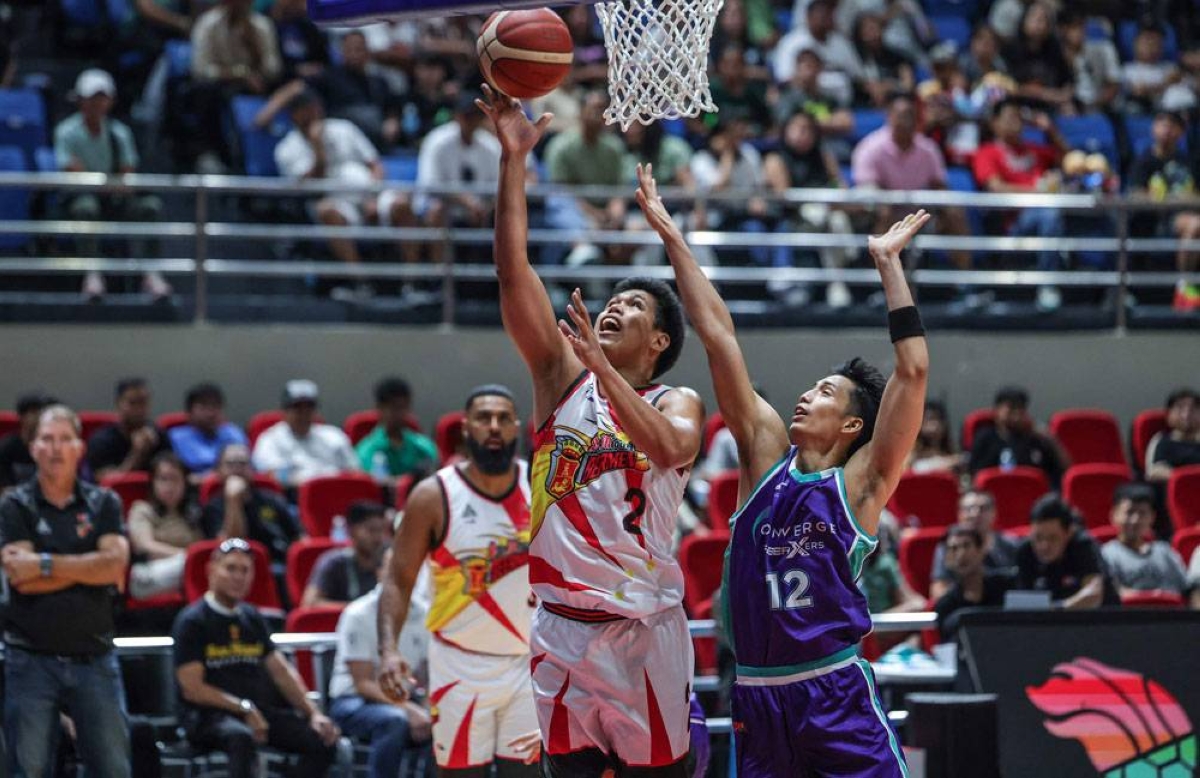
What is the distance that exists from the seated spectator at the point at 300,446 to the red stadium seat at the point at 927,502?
3497 millimetres

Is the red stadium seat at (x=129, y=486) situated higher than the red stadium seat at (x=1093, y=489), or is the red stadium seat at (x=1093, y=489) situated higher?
the red stadium seat at (x=129, y=486)

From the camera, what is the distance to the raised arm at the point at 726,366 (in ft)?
18.6

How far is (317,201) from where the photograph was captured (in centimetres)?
1340

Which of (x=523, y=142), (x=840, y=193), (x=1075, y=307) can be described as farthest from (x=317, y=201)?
(x=523, y=142)

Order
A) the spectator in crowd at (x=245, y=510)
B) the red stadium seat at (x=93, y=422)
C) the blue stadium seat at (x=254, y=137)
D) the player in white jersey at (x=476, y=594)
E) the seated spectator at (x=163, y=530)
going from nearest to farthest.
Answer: the player in white jersey at (x=476, y=594) < the seated spectator at (x=163, y=530) < the spectator in crowd at (x=245, y=510) < the red stadium seat at (x=93, y=422) < the blue stadium seat at (x=254, y=137)

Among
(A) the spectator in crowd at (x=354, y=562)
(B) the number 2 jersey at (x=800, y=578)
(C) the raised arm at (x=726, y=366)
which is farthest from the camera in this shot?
(A) the spectator in crowd at (x=354, y=562)

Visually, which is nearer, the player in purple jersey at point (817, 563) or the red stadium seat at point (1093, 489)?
the player in purple jersey at point (817, 563)

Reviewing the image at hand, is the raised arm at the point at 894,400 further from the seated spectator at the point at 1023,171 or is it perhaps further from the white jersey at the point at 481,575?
the seated spectator at the point at 1023,171

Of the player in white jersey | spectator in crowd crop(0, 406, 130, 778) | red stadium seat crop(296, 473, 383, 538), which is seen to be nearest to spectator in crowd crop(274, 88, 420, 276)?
red stadium seat crop(296, 473, 383, 538)

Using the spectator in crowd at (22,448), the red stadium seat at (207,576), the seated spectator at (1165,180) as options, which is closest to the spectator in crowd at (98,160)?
the spectator in crowd at (22,448)

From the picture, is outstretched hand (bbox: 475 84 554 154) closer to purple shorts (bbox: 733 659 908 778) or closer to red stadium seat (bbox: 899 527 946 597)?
purple shorts (bbox: 733 659 908 778)

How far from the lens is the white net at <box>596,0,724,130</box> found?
6.33 metres

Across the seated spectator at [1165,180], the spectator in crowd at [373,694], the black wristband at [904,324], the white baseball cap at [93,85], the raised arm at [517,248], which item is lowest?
the spectator in crowd at [373,694]

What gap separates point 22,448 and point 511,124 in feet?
20.1
